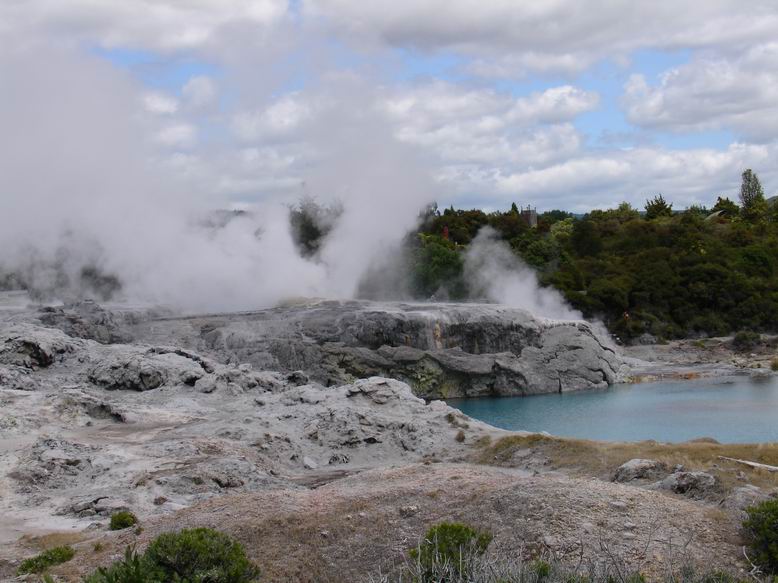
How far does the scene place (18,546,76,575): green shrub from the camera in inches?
459

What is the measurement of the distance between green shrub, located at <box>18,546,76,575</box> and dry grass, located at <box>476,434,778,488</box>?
30.5 feet

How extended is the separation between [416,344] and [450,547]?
28401mm

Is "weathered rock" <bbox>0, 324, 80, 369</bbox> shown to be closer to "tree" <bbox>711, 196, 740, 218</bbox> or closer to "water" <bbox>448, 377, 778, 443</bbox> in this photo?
"water" <bbox>448, 377, 778, 443</bbox>

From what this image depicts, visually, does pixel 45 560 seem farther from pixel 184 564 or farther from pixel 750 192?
pixel 750 192

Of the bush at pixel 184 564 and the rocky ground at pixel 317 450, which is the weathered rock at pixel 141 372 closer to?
the rocky ground at pixel 317 450

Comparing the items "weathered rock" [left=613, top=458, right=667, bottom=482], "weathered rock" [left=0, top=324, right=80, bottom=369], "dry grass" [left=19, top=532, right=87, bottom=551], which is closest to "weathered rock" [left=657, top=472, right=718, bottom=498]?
"weathered rock" [left=613, top=458, right=667, bottom=482]

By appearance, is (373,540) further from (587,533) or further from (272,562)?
(587,533)

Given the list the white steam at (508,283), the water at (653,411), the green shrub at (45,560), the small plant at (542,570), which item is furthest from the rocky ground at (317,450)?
the white steam at (508,283)

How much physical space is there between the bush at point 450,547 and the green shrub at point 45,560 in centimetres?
455

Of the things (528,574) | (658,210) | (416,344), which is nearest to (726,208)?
(658,210)

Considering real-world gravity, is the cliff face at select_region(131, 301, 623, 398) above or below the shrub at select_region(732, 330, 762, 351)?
above

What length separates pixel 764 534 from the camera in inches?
425

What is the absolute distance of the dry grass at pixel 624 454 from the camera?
15.7 meters

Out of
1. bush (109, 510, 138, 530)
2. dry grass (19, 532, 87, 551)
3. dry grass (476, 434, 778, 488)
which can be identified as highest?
bush (109, 510, 138, 530)
